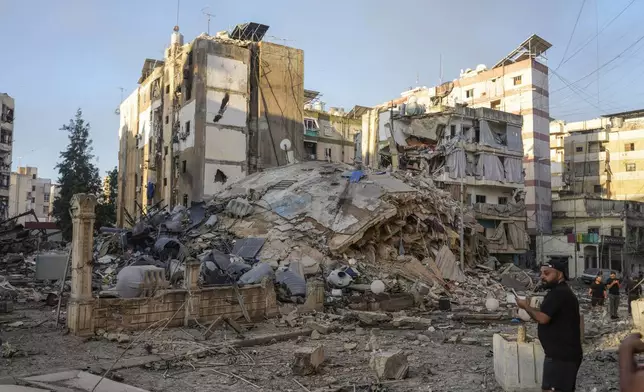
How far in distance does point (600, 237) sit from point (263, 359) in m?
38.0

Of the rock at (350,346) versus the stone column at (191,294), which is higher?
the stone column at (191,294)

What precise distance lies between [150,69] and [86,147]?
31.3 feet

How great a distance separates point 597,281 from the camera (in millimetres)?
18094

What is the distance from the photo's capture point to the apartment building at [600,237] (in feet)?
134

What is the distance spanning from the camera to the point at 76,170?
1709 inches

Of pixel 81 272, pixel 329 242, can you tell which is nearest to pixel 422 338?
pixel 81 272

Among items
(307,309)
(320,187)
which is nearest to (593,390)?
(307,309)

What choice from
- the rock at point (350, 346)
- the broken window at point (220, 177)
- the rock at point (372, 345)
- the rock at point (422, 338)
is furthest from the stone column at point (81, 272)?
the broken window at point (220, 177)

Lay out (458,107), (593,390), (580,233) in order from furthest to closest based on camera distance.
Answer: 1. (580,233)
2. (458,107)
3. (593,390)

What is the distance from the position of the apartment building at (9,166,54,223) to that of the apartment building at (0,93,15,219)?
26.4 m

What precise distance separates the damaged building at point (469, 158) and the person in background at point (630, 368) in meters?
33.7

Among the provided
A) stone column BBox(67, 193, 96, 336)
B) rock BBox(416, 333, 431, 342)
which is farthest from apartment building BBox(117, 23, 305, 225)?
rock BBox(416, 333, 431, 342)

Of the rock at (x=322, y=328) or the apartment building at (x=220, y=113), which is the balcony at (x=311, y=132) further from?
the rock at (x=322, y=328)

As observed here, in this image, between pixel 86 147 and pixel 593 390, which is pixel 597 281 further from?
pixel 86 147
